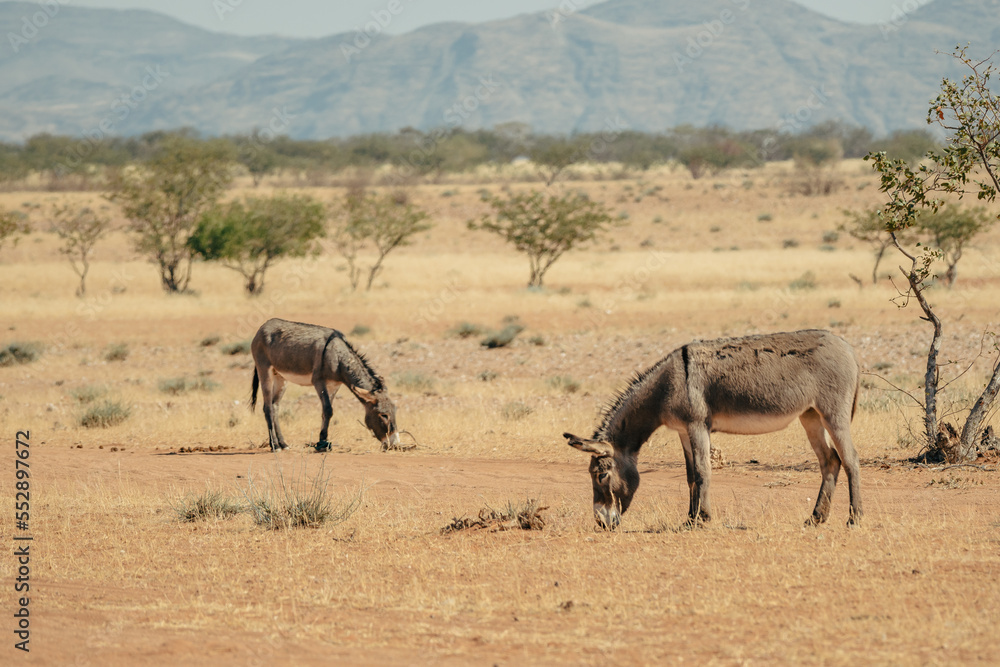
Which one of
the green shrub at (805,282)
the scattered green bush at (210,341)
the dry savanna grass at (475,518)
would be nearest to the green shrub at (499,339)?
the dry savanna grass at (475,518)

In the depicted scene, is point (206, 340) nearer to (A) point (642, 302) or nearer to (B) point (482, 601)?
(A) point (642, 302)

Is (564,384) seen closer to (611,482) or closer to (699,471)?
(611,482)

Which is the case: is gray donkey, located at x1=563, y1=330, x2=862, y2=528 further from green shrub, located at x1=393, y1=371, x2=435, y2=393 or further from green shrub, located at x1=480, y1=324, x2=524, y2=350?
green shrub, located at x1=480, y1=324, x2=524, y2=350

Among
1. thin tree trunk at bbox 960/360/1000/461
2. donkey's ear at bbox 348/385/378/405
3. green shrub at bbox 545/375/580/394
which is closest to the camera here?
thin tree trunk at bbox 960/360/1000/461

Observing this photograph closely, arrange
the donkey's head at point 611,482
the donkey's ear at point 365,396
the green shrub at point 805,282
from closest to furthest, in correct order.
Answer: the donkey's head at point 611,482, the donkey's ear at point 365,396, the green shrub at point 805,282

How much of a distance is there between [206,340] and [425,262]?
21.0 m

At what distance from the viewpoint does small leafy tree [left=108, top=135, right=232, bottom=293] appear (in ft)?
122

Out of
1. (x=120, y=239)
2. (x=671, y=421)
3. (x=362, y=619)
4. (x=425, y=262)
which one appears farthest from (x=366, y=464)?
(x=120, y=239)

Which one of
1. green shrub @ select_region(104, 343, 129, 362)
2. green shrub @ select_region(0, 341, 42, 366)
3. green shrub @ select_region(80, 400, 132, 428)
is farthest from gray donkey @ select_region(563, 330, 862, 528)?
green shrub @ select_region(0, 341, 42, 366)

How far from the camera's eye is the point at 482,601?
6.85 meters

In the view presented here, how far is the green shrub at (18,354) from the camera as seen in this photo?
24703mm

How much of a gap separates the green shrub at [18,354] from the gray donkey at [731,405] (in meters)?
21.2

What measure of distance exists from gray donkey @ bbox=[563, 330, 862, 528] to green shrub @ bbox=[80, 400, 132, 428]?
10793 mm

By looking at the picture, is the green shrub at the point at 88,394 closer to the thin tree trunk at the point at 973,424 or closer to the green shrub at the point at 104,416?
the green shrub at the point at 104,416
